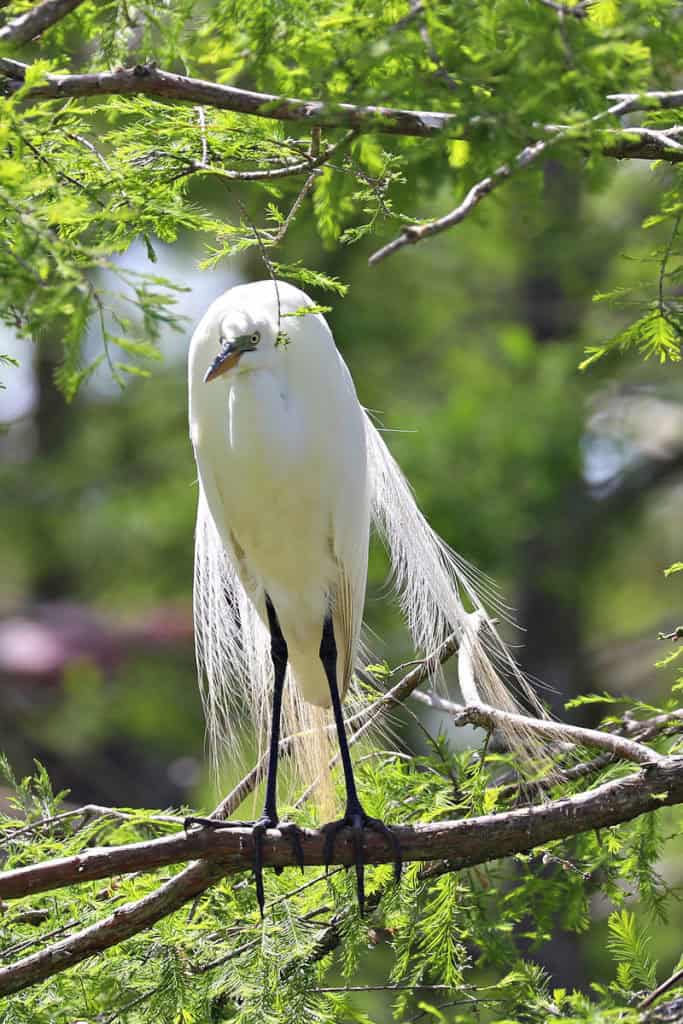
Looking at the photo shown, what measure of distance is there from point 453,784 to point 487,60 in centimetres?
136

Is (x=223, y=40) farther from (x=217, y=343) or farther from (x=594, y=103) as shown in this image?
(x=217, y=343)

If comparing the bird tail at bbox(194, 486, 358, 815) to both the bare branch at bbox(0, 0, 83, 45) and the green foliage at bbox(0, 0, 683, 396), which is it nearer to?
the green foliage at bbox(0, 0, 683, 396)

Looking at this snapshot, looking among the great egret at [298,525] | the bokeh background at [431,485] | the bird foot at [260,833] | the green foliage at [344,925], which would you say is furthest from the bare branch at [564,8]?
the bokeh background at [431,485]

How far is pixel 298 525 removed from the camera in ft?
7.81

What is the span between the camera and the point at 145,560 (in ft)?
25.7

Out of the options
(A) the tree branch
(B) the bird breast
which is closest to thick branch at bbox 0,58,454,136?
(B) the bird breast

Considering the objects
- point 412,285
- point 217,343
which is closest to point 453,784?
point 217,343

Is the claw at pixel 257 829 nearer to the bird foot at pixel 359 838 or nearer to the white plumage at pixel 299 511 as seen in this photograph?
the bird foot at pixel 359 838

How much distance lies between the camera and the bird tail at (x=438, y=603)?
91.8 inches

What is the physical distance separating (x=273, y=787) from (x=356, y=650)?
0.37m

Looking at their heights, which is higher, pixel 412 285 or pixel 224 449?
pixel 224 449

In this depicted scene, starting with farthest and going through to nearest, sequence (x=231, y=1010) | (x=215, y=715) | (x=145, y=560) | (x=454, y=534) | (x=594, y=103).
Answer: (x=145, y=560), (x=454, y=534), (x=215, y=715), (x=231, y=1010), (x=594, y=103)

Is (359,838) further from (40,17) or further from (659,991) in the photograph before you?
(40,17)

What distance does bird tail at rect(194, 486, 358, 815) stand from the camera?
2717 millimetres
